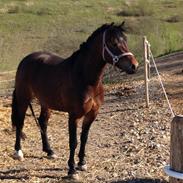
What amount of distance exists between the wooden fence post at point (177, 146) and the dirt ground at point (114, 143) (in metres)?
1.59

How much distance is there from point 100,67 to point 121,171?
1341mm

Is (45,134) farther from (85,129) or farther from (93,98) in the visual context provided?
(93,98)

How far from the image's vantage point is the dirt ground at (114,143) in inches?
292

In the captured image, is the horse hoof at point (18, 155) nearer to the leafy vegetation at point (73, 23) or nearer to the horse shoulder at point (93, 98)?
the horse shoulder at point (93, 98)

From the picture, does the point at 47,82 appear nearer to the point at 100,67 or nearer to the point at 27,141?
the point at 100,67

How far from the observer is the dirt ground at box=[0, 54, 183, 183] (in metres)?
7.41

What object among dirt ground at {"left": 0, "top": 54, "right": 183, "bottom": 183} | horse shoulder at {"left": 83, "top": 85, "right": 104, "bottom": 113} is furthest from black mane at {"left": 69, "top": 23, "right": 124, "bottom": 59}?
dirt ground at {"left": 0, "top": 54, "right": 183, "bottom": 183}

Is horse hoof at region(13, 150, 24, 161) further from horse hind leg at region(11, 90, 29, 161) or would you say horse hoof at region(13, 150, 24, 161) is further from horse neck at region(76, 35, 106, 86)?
horse neck at region(76, 35, 106, 86)

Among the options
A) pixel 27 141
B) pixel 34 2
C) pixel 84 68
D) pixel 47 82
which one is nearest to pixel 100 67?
pixel 84 68

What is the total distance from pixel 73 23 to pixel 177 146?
40682 millimetres

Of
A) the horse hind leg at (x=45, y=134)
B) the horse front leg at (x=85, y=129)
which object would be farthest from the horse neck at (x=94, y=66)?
the horse hind leg at (x=45, y=134)

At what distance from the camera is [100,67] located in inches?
283

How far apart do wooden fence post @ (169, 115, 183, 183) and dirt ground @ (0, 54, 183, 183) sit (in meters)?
1.59

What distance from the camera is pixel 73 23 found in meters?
45.5
